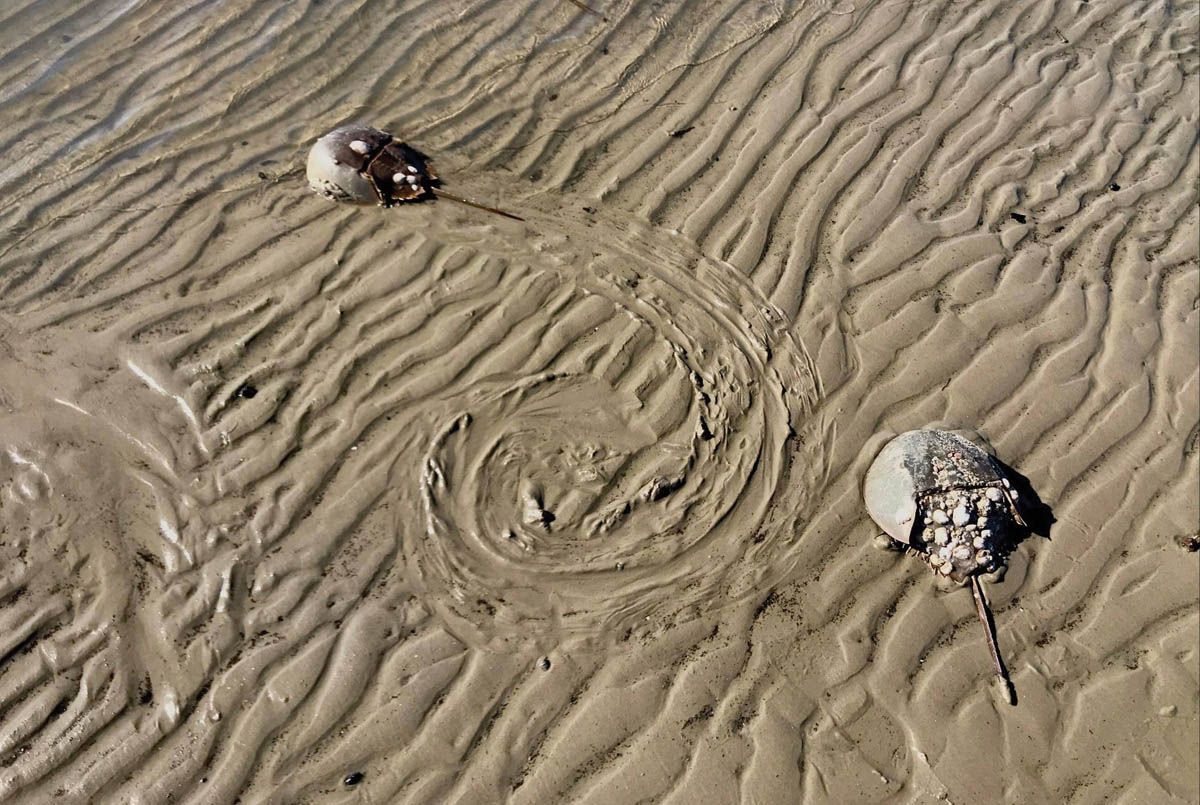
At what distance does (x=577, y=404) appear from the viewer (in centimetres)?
447

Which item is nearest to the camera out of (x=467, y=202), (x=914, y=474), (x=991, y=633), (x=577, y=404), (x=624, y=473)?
(x=991, y=633)

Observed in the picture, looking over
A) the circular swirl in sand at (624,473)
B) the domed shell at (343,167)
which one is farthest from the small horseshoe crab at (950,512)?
the domed shell at (343,167)

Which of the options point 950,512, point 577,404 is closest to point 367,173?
point 577,404

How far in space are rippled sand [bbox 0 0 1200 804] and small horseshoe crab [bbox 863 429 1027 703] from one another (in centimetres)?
12

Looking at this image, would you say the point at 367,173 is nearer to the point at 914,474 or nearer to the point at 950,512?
the point at 914,474

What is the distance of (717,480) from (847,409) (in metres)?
0.93

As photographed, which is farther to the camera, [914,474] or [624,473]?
[624,473]

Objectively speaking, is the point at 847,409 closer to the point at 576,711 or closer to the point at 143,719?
the point at 576,711

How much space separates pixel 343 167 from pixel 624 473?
8.46 ft

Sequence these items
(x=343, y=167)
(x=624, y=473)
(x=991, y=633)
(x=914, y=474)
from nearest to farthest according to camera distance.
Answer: (x=991, y=633), (x=914, y=474), (x=624, y=473), (x=343, y=167)

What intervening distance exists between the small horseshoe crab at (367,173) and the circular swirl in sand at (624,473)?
40.2 inches

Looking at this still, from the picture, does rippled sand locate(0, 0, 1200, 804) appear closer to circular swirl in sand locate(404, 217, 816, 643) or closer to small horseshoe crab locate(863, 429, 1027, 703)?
circular swirl in sand locate(404, 217, 816, 643)

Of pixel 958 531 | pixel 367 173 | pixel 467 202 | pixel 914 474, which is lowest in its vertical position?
pixel 958 531

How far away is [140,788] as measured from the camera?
3406mm
